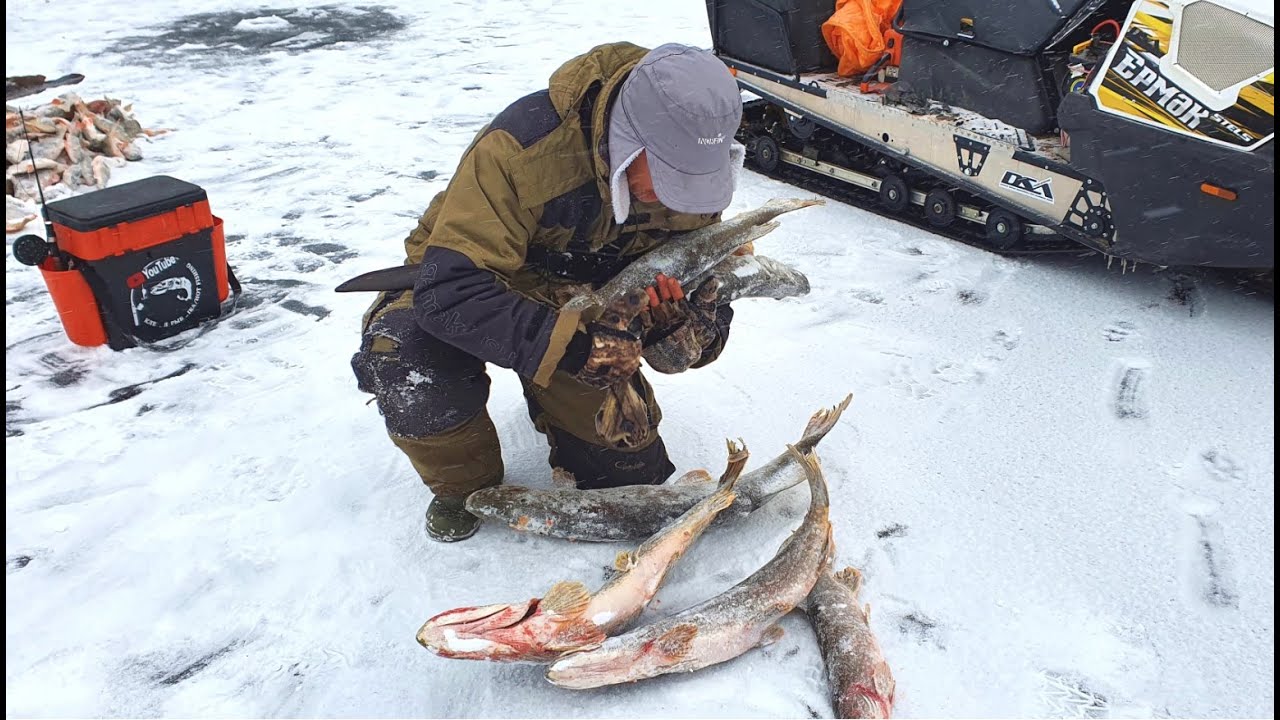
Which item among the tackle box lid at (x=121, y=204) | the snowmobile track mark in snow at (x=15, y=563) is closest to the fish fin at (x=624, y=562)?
the snowmobile track mark in snow at (x=15, y=563)

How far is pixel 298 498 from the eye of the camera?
9.16 ft

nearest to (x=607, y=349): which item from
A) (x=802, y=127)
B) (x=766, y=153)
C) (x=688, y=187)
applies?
(x=688, y=187)

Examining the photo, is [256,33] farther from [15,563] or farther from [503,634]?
[503,634]

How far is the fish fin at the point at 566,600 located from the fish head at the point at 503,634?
17 millimetres

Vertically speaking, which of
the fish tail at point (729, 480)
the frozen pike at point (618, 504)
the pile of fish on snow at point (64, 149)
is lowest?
the frozen pike at point (618, 504)

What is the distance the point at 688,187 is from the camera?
2.16 m

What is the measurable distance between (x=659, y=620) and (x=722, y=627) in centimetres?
16

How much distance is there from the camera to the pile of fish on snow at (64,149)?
5.11 m

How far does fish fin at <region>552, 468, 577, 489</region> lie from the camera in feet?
9.16

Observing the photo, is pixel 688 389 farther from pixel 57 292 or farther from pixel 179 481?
pixel 57 292

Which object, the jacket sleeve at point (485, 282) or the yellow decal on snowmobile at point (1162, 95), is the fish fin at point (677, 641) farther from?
the yellow decal on snowmobile at point (1162, 95)

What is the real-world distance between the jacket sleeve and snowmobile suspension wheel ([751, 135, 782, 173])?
3.43 meters

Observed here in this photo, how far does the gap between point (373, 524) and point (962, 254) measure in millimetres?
3102

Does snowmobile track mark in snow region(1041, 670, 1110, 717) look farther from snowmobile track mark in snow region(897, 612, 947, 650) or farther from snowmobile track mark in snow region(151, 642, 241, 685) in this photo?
snowmobile track mark in snow region(151, 642, 241, 685)
